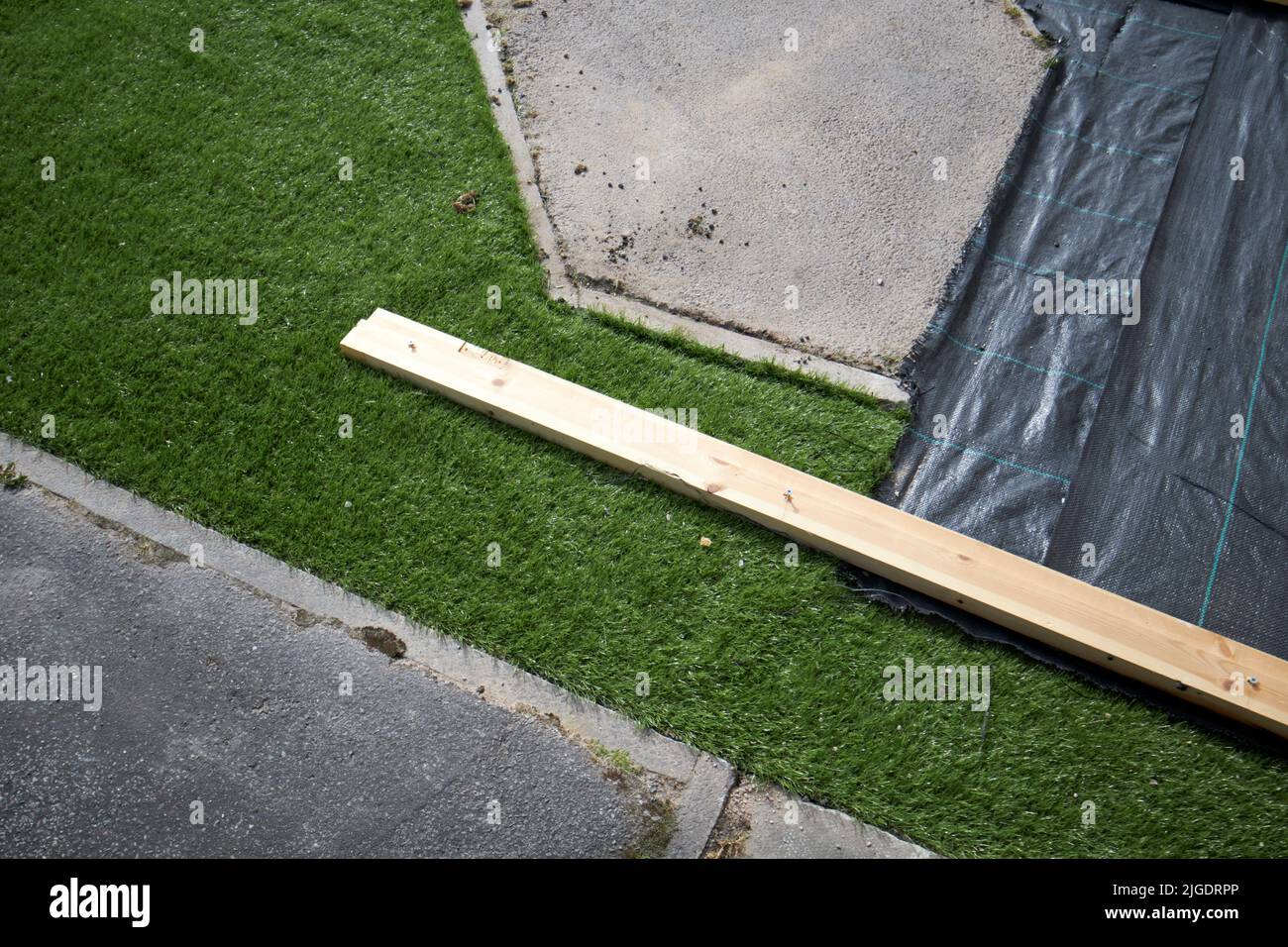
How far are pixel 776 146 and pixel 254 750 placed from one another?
4434 mm

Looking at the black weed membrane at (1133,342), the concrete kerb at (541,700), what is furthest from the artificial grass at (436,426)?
the black weed membrane at (1133,342)

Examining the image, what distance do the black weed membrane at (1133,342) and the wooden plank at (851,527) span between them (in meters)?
0.17

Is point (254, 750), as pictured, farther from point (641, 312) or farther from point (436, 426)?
point (641, 312)

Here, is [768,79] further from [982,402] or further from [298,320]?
[298,320]

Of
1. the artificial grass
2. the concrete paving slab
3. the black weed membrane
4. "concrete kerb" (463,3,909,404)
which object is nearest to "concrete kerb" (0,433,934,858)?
the artificial grass

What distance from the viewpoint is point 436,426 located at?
5.09m

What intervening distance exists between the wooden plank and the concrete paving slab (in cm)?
89

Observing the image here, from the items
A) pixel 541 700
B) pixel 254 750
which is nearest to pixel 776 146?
pixel 541 700

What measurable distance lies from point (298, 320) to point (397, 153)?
132 centimetres

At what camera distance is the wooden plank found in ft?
14.1

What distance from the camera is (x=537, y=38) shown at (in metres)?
6.69

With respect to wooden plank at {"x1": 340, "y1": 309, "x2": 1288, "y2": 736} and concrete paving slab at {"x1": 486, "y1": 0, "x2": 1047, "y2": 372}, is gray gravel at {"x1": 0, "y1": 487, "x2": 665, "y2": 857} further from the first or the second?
concrete paving slab at {"x1": 486, "y1": 0, "x2": 1047, "y2": 372}

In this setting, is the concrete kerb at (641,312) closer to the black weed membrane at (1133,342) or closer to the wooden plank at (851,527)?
the black weed membrane at (1133,342)
